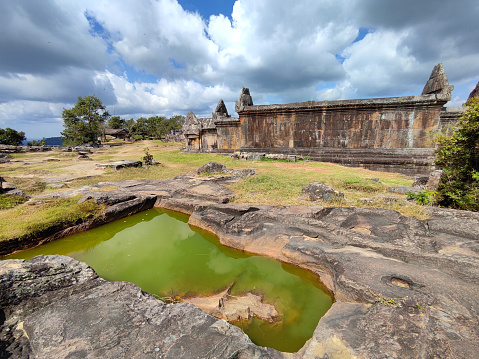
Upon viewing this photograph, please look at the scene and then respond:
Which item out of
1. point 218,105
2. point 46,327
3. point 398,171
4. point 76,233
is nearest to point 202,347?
point 46,327

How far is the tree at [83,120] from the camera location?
29.4 metres

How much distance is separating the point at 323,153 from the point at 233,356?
11.9 m

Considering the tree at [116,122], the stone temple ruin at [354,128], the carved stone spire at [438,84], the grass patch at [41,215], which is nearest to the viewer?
the grass patch at [41,215]

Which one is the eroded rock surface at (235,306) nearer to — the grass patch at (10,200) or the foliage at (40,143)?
the grass patch at (10,200)

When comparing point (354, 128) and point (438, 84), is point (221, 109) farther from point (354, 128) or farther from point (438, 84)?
point (438, 84)

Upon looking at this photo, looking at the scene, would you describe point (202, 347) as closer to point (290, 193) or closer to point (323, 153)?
point (290, 193)

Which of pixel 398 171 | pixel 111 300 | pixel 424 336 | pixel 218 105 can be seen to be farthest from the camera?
pixel 218 105

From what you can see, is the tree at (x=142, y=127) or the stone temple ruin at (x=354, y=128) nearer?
the stone temple ruin at (x=354, y=128)

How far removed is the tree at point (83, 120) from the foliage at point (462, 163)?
120 ft

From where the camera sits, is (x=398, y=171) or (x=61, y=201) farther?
(x=398, y=171)

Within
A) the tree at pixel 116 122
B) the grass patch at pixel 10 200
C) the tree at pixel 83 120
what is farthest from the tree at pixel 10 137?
the grass patch at pixel 10 200

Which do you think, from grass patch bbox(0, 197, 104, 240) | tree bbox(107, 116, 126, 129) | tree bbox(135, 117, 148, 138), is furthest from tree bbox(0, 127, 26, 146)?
grass patch bbox(0, 197, 104, 240)

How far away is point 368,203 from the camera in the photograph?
4.53 metres

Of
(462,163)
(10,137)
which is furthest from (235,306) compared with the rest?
(10,137)
